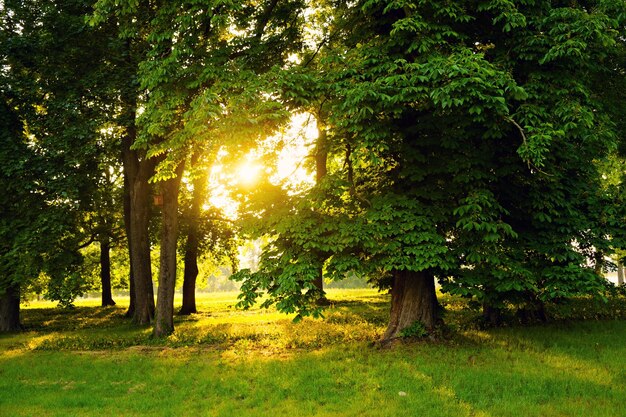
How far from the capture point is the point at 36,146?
17609 mm

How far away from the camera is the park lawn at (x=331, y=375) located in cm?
Answer: 875

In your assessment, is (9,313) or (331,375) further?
(9,313)

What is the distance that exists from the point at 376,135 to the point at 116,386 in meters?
8.10

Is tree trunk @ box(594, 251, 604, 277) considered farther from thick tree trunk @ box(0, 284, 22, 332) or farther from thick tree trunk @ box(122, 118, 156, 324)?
thick tree trunk @ box(0, 284, 22, 332)

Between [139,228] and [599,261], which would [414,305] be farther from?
[139,228]

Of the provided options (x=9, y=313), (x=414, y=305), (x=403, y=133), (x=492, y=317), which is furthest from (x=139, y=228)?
(x=492, y=317)

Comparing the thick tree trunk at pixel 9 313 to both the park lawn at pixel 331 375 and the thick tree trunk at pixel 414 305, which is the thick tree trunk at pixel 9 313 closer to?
the park lawn at pixel 331 375

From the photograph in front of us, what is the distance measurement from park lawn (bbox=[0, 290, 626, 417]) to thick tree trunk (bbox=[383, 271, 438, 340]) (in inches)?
22.0

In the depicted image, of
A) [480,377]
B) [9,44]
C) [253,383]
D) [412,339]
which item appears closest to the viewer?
[480,377]

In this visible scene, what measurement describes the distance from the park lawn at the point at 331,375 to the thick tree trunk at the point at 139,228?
4924 millimetres

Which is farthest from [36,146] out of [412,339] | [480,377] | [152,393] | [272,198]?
[480,377]

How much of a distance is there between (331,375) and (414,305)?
3.59 meters

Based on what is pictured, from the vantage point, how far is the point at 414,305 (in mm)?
13094

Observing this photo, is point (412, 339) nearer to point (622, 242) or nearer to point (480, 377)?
point (480, 377)
